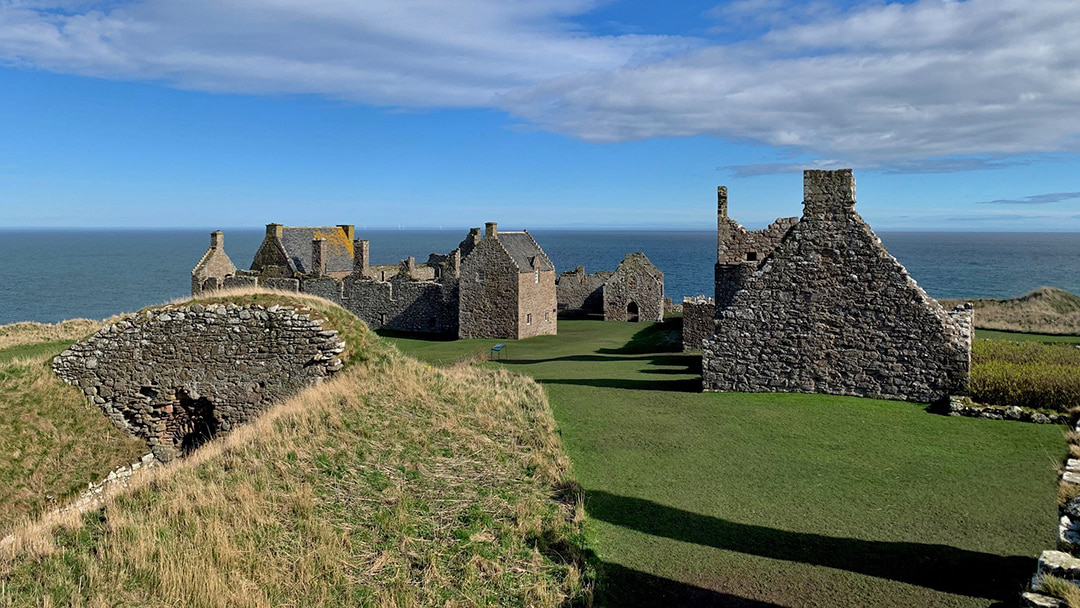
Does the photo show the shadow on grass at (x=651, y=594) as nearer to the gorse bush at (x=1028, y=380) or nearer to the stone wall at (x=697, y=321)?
the gorse bush at (x=1028, y=380)

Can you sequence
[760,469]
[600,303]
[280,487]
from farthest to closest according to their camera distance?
[600,303] → [760,469] → [280,487]

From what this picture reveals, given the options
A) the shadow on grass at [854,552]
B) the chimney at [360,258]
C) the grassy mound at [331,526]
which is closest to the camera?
the grassy mound at [331,526]

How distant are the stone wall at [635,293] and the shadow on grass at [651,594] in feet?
122

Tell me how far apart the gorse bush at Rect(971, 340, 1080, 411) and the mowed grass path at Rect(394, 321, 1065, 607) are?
1.25 metres

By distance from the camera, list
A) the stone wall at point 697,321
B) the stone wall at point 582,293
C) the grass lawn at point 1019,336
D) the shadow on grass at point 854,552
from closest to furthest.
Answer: the shadow on grass at point 854,552, the stone wall at point 697,321, the grass lawn at point 1019,336, the stone wall at point 582,293

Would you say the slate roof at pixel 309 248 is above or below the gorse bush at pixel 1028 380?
above

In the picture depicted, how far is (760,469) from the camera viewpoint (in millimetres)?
11844

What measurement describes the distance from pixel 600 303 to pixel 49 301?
6811 cm

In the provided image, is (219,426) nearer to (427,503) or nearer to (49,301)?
(427,503)

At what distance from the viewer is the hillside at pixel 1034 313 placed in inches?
1388

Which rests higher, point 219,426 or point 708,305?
point 708,305

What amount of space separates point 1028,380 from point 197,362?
17933mm

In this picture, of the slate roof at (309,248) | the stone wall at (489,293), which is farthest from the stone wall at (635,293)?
the slate roof at (309,248)

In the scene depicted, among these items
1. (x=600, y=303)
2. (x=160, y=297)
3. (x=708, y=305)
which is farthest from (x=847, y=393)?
(x=160, y=297)
